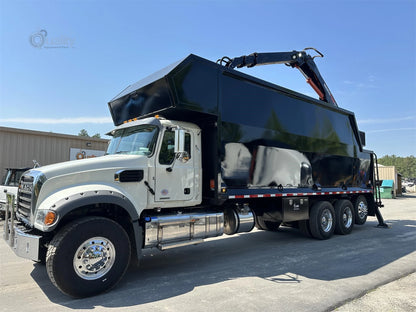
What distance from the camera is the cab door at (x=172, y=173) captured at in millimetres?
5324

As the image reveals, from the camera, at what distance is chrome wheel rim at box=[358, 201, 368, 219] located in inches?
409

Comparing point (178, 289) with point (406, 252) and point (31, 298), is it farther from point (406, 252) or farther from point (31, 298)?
point (406, 252)

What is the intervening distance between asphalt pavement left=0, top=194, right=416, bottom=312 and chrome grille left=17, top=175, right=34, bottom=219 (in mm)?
1137

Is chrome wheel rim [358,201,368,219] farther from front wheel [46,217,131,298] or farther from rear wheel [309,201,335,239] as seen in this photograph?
front wheel [46,217,131,298]

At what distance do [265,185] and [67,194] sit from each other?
4.32m

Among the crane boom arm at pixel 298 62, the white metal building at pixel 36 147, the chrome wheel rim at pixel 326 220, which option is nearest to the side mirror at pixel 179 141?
the crane boom arm at pixel 298 62

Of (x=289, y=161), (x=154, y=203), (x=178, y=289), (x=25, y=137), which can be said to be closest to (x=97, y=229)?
(x=154, y=203)

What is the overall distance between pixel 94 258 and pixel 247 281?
2428mm

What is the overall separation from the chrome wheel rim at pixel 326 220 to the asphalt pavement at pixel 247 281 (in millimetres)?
1041

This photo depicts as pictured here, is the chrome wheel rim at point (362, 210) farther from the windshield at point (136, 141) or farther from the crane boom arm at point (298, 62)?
the windshield at point (136, 141)

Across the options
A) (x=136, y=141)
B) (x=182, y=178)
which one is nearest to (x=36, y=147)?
(x=136, y=141)

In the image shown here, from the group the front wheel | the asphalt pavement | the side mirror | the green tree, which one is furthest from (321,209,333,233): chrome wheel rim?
the green tree

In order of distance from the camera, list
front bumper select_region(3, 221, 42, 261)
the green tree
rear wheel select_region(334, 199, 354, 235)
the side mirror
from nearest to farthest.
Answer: front bumper select_region(3, 221, 42, 261), the side mirror, rear wheel select_region(334, 199, 354, 235), the green tree

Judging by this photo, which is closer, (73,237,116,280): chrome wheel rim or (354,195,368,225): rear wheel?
(73,237,116,280): chrome wheel rim
